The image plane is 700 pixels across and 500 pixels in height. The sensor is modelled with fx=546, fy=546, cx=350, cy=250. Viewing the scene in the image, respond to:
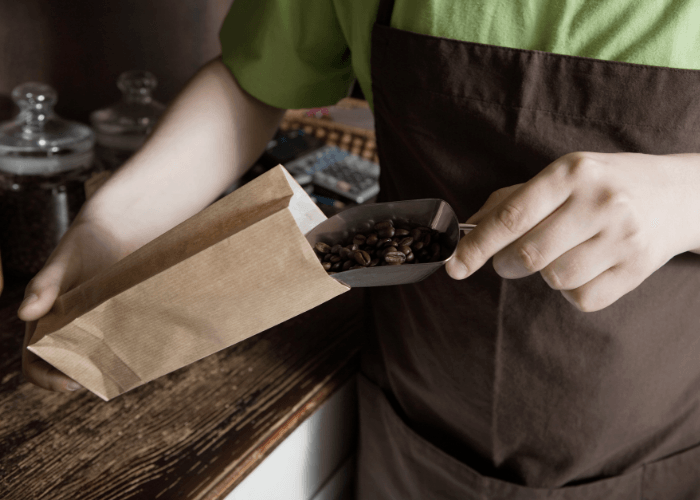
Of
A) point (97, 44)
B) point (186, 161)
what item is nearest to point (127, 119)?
point (97, 44)

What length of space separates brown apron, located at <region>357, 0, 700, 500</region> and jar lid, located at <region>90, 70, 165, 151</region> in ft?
2.18

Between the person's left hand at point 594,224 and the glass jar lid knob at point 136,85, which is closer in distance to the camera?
the person's left hand at point 594,224

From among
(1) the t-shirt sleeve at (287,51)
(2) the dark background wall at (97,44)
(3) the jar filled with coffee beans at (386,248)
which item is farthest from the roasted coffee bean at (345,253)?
(2) the dark background wall at (97,44)

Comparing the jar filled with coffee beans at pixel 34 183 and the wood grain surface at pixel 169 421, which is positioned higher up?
the jar filled with coffee beans at pixel 34 183

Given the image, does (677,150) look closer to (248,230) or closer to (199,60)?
(248,230)

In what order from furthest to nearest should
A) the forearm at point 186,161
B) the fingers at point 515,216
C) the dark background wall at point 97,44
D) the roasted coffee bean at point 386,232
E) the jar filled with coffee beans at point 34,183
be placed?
1. the dark background wall at point 97,44
2. the jar filled with coffee beans at point 34,183
3. the forearm at point 186,161
4. the roasted coffee bean at point 386,232
5. the fingers at point 515,216

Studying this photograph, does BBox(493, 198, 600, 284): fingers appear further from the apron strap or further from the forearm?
the forearm

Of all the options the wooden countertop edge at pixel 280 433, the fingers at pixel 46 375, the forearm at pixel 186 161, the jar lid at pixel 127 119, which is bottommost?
the wooden countertop edge at pixel 280 433

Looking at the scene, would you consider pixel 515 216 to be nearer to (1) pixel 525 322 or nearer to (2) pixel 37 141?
(1) pixel 525 322

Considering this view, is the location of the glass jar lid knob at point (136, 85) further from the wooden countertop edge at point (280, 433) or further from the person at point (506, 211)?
the wooden countertop edge at point (280, 433)

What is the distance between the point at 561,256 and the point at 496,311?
0.53 ft

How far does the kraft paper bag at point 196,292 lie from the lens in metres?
0.50

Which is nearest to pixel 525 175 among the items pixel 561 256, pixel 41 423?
pixel 561 256

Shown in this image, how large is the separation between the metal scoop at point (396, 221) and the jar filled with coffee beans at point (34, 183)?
541mm
